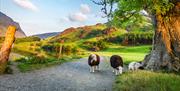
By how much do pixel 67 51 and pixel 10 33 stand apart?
4329 centimetres

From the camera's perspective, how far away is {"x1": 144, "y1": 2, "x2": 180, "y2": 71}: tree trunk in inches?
1168

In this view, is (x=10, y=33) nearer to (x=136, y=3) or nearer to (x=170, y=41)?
(x=136, y=3)

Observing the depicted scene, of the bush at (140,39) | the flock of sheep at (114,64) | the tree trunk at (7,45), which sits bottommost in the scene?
the flock of sheep at (114,64)

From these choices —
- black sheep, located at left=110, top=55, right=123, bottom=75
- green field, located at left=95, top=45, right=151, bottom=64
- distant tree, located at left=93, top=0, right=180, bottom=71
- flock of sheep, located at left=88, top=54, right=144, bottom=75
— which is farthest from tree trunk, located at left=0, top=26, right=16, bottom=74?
green field, located at left=95, top=45, right=151, bottom=64

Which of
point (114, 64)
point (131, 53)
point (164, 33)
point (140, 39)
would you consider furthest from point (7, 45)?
point (140, 39)

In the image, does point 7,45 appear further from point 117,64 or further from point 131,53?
point 131,53

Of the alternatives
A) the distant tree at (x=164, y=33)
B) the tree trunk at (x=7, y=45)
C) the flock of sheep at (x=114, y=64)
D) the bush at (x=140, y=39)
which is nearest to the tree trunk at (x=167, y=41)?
the distant tree at (x=164, y=33)

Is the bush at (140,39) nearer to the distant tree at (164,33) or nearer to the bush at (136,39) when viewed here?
the bush at (136,39)

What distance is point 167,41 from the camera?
30.2 meters

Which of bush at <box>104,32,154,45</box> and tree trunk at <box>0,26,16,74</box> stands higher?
bush at <box>104,32,154,45</box>

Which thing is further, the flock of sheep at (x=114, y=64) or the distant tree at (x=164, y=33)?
the distant tree at (x=164, y=33)

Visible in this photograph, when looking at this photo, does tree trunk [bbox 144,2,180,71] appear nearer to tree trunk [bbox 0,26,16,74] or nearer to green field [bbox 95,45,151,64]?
tree trunk [bbox 0,26,16,74]

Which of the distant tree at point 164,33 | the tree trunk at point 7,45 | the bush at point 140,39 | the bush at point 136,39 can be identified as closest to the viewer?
the tree trunk at point 7,45

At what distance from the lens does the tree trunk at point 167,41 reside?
2966cm
